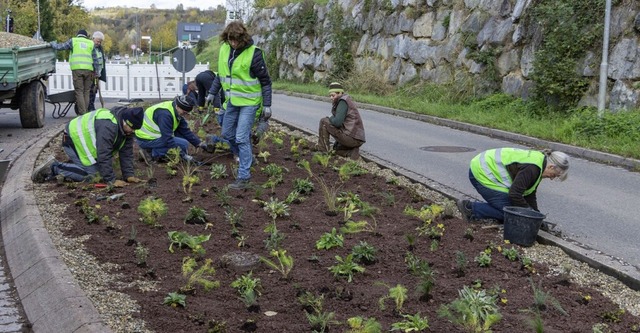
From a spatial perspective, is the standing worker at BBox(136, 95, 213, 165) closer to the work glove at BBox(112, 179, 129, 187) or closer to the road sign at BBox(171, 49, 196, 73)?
the work glove at BBox(112, 179, 129, 187)

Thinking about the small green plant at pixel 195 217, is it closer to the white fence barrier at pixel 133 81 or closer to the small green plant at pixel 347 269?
the small green plant at pixel 347 269

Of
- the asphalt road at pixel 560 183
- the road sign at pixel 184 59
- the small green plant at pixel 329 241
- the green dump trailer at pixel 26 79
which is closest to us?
the small green plant at pixel 329 241

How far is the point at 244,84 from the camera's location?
8641 mm

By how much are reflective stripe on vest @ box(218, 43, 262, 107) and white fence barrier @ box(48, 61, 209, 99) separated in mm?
15979

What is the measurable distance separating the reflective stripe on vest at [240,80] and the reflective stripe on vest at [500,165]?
285cm

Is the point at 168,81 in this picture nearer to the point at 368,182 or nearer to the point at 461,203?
the point at 368,182

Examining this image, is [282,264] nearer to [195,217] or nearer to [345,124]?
[195,217]

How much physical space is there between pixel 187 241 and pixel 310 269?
3.41 ft

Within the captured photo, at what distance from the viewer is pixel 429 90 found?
22328 millimetres

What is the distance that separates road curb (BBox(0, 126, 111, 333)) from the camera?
4363 millimetres

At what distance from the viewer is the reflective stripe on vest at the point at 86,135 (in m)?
8.38

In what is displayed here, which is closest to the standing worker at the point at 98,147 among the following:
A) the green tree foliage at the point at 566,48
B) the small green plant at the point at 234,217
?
the small green plant at the point at 234,217

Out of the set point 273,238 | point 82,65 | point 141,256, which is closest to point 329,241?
point 273,238

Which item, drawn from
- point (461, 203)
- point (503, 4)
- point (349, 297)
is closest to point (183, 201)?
point (461, 203)
